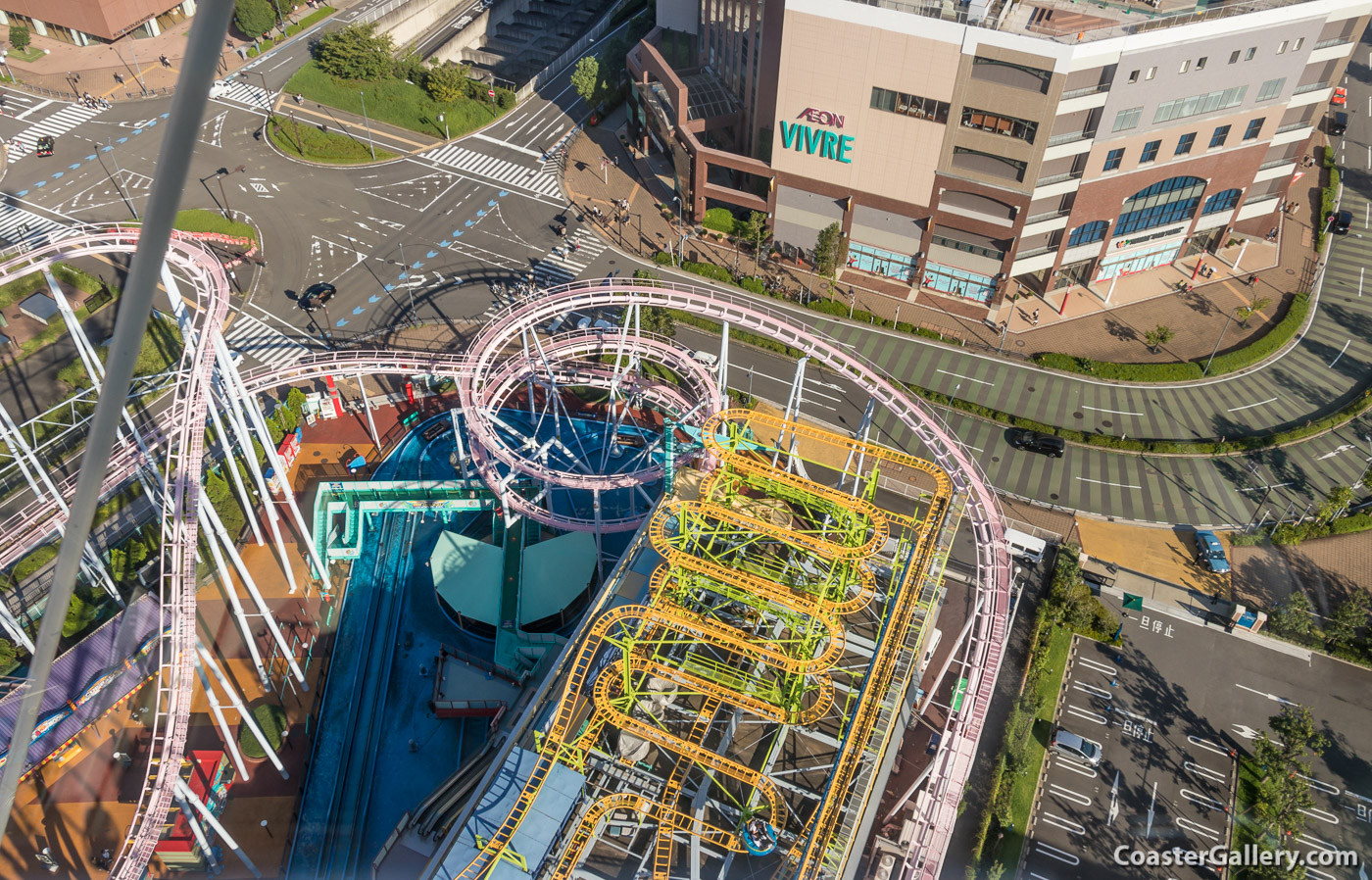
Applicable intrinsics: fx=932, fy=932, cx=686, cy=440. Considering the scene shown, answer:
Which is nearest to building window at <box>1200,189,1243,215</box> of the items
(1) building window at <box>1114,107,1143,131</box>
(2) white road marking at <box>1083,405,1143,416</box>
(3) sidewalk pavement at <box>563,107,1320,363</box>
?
(3) sidewalk pavement at <box>563,107,1320,363</box>

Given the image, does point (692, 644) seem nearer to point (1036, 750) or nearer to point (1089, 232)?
point (1036, 750)

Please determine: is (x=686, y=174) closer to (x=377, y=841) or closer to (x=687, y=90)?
(x=687, y=90)

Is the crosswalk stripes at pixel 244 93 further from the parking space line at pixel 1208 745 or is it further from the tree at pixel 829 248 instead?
the parking space line at pixel 1208 745

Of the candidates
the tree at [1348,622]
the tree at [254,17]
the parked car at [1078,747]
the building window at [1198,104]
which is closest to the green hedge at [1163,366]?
the building window at [1198,104]

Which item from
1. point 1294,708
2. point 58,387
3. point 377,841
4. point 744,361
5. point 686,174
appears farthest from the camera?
point 686,174

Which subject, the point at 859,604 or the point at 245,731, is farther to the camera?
the point at 245,731

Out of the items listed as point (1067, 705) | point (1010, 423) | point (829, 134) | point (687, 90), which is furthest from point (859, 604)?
point (687, 90)
